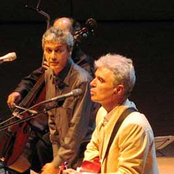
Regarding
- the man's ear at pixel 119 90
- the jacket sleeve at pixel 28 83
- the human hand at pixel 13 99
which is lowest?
the human hand at pixel 13 99

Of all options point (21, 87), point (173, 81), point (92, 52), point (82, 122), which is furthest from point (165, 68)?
point (82, 122)

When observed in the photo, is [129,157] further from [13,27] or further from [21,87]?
[13,27]

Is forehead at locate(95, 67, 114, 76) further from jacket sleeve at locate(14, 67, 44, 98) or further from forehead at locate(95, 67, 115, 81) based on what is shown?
jacket sleeve at locate(14, 67, 44, 98)

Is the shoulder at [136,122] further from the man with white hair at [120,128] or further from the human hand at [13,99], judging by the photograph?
the human hand at [13,99]

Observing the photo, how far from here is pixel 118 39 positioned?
6312 millimetres

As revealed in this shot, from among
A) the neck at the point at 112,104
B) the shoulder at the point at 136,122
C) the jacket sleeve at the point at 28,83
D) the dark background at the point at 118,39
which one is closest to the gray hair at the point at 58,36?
the jacket sleeve at the point at 28,83

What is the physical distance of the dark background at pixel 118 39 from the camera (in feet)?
19.7

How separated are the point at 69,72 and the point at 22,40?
303cm

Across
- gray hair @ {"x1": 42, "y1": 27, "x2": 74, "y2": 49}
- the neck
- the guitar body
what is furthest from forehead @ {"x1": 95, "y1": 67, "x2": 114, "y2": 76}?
gray hair @ {"x1": 42, "y1": 27, "x2": 74, "y2": 49}

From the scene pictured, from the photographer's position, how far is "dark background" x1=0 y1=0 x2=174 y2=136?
6.00m

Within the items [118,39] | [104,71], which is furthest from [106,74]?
[118,39]

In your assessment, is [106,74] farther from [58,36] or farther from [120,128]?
[58,36]

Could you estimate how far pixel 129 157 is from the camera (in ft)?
7.46

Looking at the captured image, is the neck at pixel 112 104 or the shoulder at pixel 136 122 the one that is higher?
the neck at pixel 112 104
